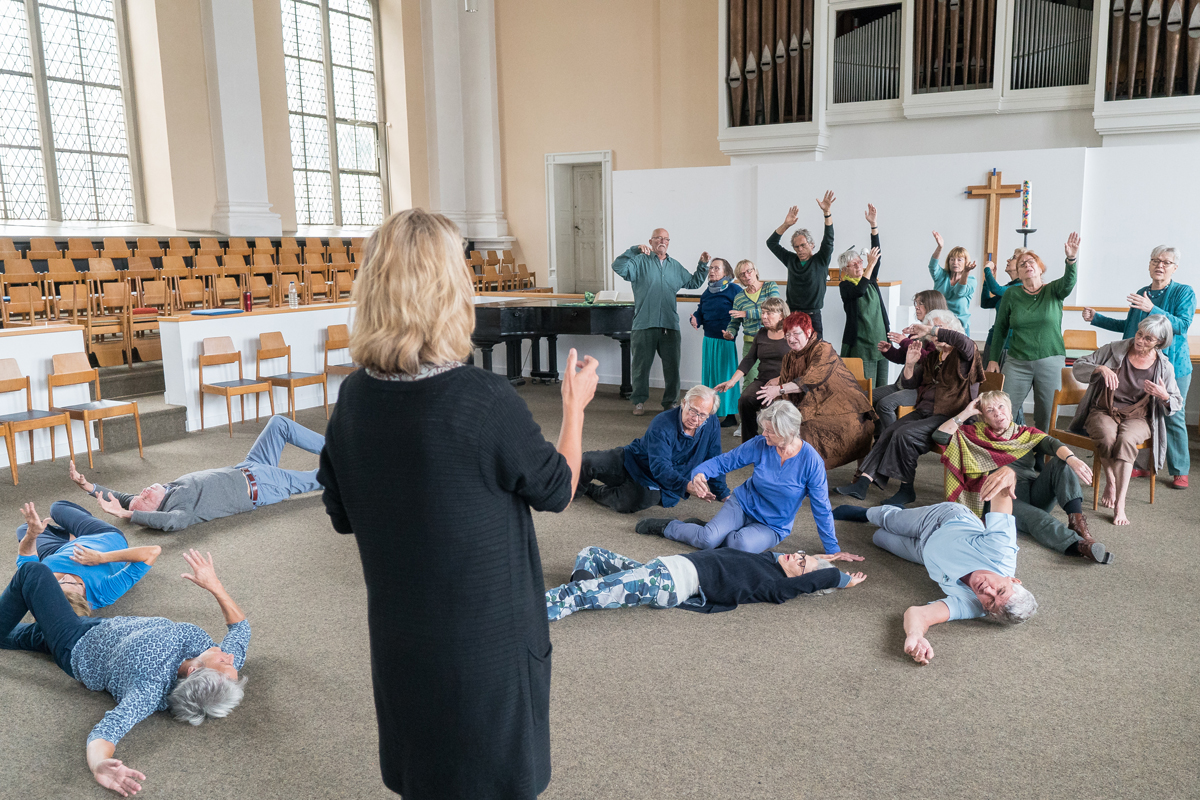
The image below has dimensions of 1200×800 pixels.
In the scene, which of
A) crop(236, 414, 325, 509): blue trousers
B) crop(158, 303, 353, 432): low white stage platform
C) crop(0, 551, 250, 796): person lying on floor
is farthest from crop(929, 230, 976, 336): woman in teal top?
crop(0, 551, 250, 796): person lying on floor

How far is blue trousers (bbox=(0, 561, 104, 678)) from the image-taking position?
2848 mm

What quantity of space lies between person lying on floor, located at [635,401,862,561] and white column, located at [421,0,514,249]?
10483 millimetres

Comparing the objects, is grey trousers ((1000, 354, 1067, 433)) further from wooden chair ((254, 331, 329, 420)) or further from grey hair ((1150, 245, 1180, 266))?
wooden chair ((254, 331, 329, 420))

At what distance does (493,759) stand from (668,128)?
12.2m

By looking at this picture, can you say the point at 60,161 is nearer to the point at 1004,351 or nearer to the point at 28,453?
the point at 28,453

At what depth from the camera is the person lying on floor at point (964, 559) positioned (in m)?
3.16

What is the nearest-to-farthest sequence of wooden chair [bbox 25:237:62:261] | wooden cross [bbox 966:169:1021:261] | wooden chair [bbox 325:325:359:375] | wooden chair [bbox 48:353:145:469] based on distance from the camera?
wooden chair [bbox 48:353:145:469], wooden chair [bbox 325:325:359:375], wooden cross [bbox 966:169:1021:261], wooden chair [bbox 25:237:62:261]

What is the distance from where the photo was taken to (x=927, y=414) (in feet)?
15.9

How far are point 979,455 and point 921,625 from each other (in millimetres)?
1211

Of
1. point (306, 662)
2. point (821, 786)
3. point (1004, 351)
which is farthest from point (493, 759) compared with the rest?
point (1004, 351)

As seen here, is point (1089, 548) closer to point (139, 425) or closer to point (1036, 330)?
point (1036, 330)

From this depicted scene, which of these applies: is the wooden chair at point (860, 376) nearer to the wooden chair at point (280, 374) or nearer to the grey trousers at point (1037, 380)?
the grey trousers at point (1037, 380)

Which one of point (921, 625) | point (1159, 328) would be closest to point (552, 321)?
point (1159, 328)

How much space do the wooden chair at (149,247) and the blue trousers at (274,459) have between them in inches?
229
